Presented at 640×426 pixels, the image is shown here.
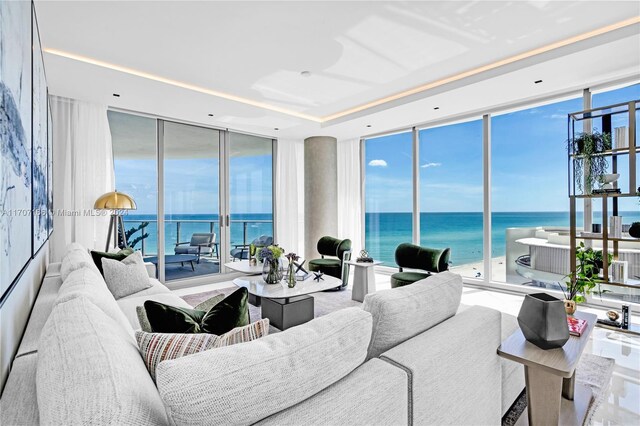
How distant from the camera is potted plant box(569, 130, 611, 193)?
3362 mm

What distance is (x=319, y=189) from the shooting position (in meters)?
6.12

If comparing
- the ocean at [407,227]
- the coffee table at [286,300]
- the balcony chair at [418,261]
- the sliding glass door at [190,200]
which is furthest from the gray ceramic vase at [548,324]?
the sliding glass door at [190,200]

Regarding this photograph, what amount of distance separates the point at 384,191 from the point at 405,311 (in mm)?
5543

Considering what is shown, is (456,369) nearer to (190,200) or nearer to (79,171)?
(79,171)

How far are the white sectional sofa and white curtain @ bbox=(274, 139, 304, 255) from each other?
480 centimetres

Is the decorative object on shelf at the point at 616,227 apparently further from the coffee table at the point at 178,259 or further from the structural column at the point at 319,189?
the coffee table at the point at 178,259

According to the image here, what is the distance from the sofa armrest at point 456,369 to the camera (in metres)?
1.11

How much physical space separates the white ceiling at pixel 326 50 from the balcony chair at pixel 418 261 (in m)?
1.96

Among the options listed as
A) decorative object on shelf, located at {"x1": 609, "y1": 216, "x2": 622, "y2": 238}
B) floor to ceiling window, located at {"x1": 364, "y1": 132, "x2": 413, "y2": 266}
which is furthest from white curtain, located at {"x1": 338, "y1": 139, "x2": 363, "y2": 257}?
decorative object on shelf, located at {"x1": 609, "y1": 216, "x2": 622, "y2": 238}

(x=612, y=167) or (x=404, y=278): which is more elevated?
(x=612, y=167)

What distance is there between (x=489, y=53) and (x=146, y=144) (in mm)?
4730

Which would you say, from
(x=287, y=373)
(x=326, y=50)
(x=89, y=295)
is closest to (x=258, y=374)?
(x=287, y=373)

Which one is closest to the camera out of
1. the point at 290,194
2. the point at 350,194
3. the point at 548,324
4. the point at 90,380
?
the point at 90,380

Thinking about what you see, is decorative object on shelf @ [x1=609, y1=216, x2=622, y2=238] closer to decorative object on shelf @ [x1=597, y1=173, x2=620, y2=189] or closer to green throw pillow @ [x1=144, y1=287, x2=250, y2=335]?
decorative object on shelf @ [x1=597, y1=173, x2=620, y2=189]
